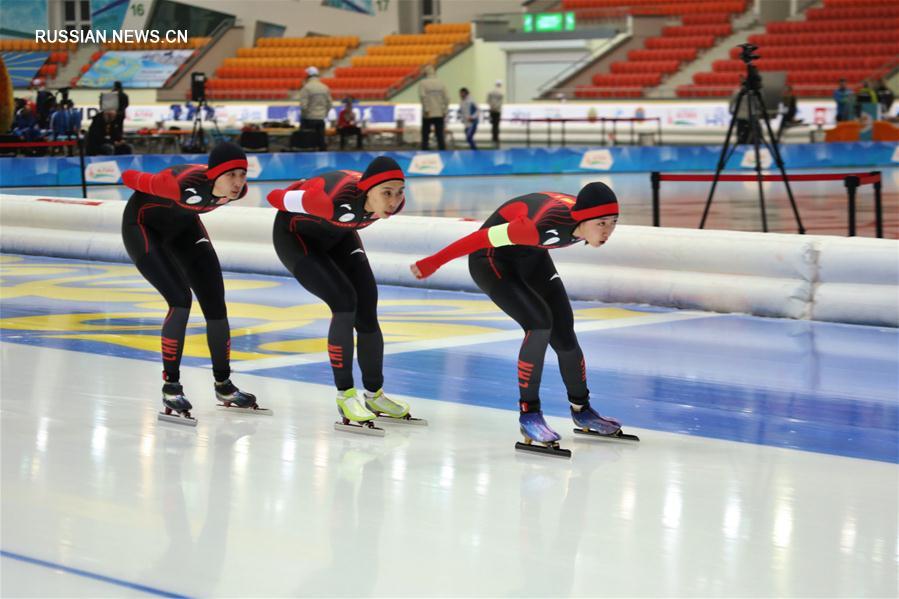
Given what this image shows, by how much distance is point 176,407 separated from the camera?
6.08m

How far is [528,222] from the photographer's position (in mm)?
5359

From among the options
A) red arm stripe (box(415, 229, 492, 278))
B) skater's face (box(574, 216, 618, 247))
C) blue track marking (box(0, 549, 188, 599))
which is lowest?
blue track marking (box(0, 549, 188, 599))

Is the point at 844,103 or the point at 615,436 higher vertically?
the point at 844,103

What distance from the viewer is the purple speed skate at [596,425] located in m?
5.73

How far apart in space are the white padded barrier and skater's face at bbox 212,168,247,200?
4654 millimetres

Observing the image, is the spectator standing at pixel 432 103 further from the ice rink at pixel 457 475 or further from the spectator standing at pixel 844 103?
the ice rink at pixel 457 475

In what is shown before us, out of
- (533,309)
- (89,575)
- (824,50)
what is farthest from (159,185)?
(824,50)

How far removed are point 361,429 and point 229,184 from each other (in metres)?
1.31

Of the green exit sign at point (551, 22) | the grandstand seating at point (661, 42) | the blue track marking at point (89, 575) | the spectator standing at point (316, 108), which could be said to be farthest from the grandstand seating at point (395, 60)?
the blue track marking at point (89, 575)

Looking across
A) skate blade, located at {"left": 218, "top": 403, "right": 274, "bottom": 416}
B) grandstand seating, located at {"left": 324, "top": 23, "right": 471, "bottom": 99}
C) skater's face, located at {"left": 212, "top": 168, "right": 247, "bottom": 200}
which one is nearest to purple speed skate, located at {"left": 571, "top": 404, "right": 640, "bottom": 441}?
skate blade, located at {"left": 218, "top": 403, "right": 274, "bottom": 416}

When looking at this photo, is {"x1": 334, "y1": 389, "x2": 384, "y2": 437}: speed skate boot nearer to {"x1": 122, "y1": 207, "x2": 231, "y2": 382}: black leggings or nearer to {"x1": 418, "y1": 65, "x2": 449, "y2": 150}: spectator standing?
{"x1": 122, "y1": 207, "x2": 231, "y2": 382}: black leggings

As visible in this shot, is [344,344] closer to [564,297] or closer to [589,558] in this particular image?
[564,297]

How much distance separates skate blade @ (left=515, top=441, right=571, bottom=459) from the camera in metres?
5.43

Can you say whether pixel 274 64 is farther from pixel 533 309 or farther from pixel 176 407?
pixel 533 309
